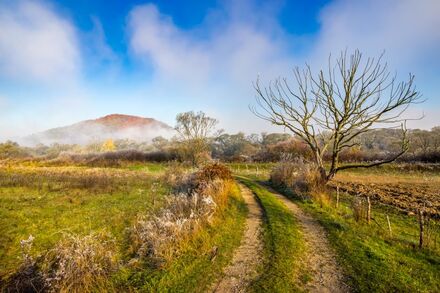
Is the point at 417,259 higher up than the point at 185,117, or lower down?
lower down

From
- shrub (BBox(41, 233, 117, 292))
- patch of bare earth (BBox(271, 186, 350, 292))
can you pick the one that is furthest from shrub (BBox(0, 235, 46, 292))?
patch of bare earth (BBox(271, 186, 350, 292))

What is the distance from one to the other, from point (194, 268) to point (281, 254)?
2.39 m

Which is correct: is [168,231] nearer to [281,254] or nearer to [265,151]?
[281,254]

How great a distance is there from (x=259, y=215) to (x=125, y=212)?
647cm

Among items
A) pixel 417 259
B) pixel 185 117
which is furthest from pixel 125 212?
pixel 185 117

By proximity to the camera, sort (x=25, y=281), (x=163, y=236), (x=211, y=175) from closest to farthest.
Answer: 1. (x=25, y=281)
2. (x=163, y=236)
3. (x=211, y=175)

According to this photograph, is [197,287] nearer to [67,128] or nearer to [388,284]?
[388,284]

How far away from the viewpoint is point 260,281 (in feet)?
19.6

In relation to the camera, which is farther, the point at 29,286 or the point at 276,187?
the point at 276,187

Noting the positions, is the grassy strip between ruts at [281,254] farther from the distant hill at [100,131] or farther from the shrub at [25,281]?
the distant hill at [100,131]

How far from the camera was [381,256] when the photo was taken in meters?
7.29

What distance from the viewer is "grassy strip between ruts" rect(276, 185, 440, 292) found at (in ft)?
19.4

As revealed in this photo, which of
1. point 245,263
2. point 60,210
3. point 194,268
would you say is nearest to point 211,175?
point 60,210

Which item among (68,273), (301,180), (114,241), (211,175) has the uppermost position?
(211,175)
